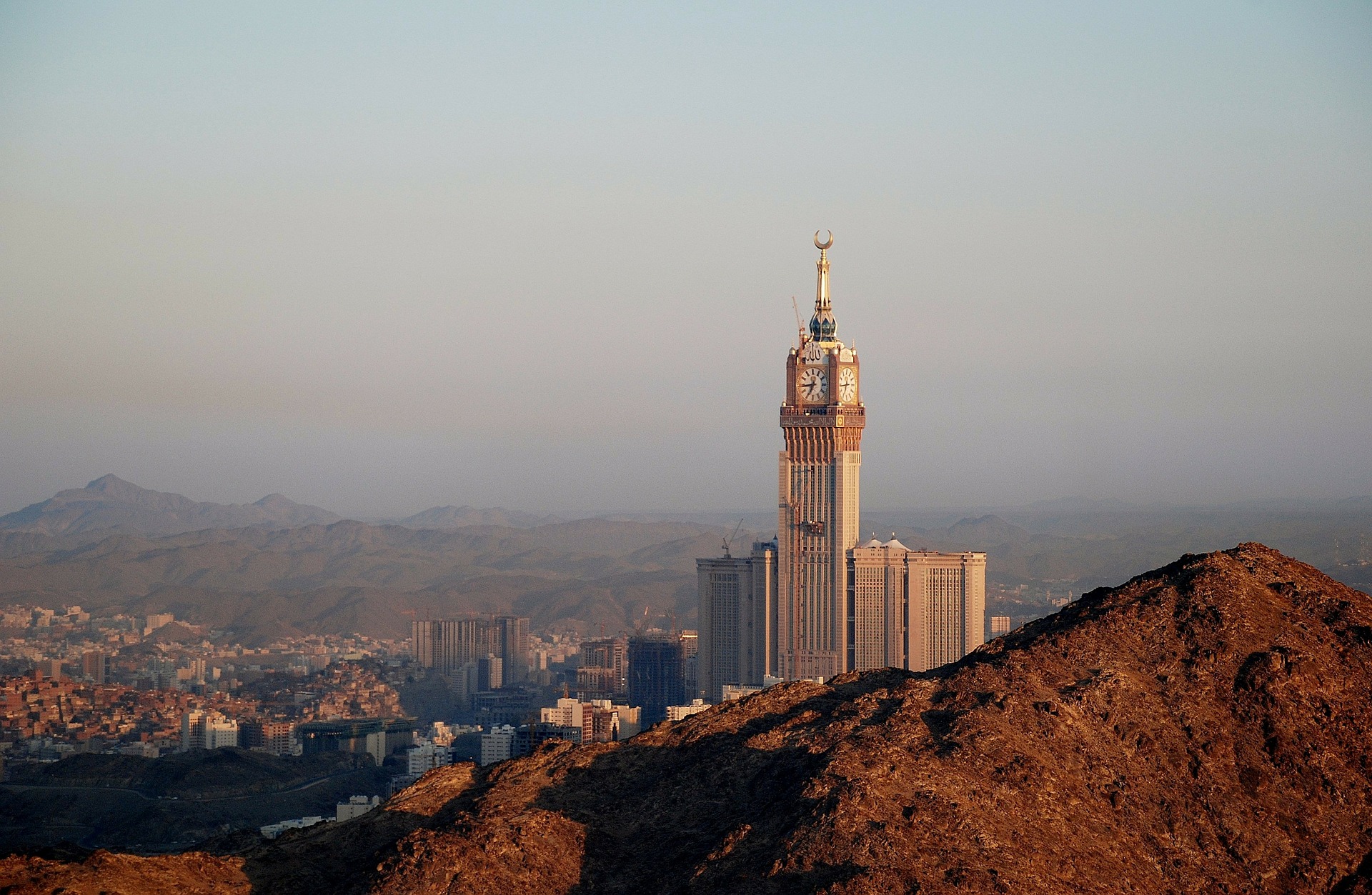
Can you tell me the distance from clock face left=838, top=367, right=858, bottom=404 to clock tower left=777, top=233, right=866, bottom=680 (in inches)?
2.3

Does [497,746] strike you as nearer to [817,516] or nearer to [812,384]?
[817,516]

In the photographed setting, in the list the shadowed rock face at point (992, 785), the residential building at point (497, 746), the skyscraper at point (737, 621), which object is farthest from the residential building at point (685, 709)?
the shadowed rock face at point (992, 785)

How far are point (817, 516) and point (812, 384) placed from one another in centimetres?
767

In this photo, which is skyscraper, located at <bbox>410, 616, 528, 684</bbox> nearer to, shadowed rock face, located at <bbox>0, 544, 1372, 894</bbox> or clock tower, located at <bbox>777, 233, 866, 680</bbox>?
clock tower, located at <bbox>777, 233, 866, 680</bbox>

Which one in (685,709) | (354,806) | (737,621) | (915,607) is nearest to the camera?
(354,806)

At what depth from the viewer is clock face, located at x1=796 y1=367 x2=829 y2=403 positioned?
343 feet

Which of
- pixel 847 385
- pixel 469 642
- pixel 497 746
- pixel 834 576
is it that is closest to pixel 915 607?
pixel 834 576

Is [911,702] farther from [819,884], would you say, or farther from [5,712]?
[5,712]

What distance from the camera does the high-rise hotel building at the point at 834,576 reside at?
103 metres

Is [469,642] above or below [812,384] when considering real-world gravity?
below

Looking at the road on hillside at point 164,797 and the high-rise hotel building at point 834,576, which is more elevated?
the high-rise hotel building at point 834,576

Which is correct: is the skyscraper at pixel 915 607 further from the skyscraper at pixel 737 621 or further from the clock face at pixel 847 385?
the clock face at pixel 847 385

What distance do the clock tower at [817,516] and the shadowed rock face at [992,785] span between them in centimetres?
6738

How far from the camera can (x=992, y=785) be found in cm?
2881
